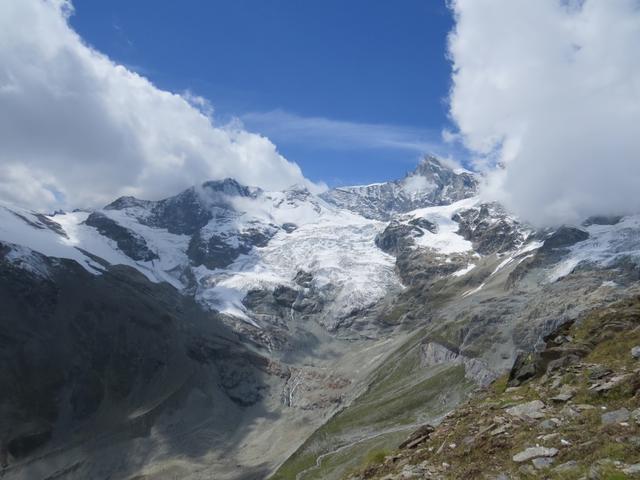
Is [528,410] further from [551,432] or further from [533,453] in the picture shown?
[533,453]

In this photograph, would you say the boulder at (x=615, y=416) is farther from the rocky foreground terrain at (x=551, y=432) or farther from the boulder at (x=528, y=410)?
the boulder at (x=528, y=410)

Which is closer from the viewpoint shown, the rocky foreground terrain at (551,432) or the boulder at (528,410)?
the rocky foreground terrain at (551,432)

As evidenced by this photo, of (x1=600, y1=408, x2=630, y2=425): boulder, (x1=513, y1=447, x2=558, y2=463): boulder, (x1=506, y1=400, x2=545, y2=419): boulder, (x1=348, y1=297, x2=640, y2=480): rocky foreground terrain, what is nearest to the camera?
(x1=348, y1=297, x2=640, y2=480): rocky foreground terrain

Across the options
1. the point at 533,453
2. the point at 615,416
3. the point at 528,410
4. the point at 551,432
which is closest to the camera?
the point at 533,453

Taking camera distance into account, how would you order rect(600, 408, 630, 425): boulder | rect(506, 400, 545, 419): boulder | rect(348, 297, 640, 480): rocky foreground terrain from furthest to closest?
1. rect(506, 400, 545, 419): boulder
2. rect(600, 408, 630, 425): boulder
3. rect(348, 297, 640, 480): rocky foreground terrain

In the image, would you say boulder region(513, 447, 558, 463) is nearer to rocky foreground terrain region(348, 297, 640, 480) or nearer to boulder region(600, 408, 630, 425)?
rocky foreground terrain region(348, 297, 640, 480)

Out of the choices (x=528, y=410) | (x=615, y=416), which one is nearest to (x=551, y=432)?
(x=615, y=416)

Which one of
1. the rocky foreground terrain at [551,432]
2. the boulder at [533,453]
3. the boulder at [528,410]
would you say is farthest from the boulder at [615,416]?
the boulder at [528,410]

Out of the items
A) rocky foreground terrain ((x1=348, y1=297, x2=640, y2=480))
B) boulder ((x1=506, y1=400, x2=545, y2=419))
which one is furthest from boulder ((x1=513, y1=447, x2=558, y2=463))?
boulder ((x1=506, y1=400, x2=545, y2=419))

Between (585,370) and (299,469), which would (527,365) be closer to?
(585,370)

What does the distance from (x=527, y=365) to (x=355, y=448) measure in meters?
170

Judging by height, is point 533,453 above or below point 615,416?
below

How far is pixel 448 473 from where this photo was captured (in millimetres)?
18906

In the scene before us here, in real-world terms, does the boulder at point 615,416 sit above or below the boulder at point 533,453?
above
